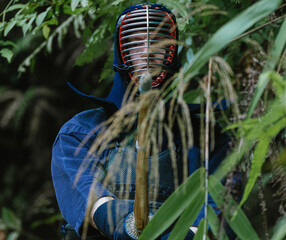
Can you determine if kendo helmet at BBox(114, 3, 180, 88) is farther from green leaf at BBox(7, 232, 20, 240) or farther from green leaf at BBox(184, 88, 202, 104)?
green leaf at BBox(7, 232, 20, 240)

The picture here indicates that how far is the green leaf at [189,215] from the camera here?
26.4 inches

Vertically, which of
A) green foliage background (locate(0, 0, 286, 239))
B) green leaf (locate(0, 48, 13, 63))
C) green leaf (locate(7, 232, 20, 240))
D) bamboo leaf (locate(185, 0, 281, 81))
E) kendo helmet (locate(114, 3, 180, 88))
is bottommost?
green leaf (locate(7, 232, 20, 240))

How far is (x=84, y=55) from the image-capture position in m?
1.48

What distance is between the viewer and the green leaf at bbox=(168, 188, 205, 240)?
26.4 inches

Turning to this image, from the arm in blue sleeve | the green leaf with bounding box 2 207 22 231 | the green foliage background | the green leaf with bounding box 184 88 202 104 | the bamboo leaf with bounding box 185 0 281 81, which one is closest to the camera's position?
the bamboo leaf with bounding box 185 0 281 81

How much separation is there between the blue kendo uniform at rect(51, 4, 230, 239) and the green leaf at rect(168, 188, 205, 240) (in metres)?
0.25

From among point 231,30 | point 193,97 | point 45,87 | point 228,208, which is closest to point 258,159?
point 228,208

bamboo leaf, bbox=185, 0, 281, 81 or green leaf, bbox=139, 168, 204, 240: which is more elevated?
bamboo leaf, bbox=185, 0, 281, 81

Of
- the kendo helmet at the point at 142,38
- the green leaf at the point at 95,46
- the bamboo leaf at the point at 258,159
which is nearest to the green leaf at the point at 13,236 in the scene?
the green leaf at the point at 95,46

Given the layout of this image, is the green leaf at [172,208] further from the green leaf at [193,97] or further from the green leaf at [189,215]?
the green leaf at [193,97]

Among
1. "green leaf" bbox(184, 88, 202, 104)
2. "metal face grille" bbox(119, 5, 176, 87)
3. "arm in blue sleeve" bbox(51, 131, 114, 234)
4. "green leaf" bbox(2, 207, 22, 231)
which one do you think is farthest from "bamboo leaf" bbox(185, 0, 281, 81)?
"green leaf" bbox(2, 207, 22, 231)

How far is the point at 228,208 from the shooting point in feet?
2.25

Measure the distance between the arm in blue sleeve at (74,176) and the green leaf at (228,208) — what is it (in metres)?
0.30

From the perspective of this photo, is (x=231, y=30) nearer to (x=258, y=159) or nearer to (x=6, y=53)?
(x=258, y=159)
